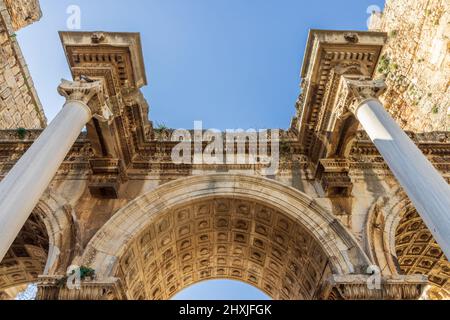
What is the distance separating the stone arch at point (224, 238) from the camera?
8938 millimetres

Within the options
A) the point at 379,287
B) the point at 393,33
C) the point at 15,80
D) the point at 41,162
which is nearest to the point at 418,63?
the point at 393,33

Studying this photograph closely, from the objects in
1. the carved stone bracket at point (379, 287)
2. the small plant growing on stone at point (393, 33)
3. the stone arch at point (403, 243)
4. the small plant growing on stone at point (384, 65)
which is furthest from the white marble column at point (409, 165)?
the small plant growing on stone at point (393, 33)

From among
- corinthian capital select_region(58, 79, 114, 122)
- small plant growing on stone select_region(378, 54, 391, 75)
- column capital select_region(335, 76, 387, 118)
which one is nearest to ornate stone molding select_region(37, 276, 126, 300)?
corinthian capital select_region(58, 79, 114, 122)

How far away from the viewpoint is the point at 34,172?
6.71m

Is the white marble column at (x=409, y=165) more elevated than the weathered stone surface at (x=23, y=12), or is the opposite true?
the weathered stone surface at (x=23, y=12)

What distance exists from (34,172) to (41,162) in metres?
0.27

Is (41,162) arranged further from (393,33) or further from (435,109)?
(393,33)

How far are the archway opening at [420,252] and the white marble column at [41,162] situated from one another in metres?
9.05

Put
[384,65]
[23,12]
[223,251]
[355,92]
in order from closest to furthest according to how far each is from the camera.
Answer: [355,92] < [223,251] < [384,65] < [23,12]

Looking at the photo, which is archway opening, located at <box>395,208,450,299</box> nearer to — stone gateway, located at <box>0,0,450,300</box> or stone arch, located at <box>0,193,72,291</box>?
stone gateway, located at <box>0,0,450,300</box>

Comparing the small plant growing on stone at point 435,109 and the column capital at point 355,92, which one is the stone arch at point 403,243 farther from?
the small plant growing on stone at point 435,109

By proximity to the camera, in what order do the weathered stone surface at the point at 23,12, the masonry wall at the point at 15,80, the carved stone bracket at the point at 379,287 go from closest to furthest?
1. the carved stone bracket at the point at 379,287
2. the masonry wall at the point at 15,80
3. the weathered stone surface at the point at 23,12

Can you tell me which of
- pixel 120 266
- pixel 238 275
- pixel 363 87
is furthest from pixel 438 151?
pixel 120 266

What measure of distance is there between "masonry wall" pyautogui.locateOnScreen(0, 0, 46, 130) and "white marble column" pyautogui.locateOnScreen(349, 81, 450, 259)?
19118 millimetres
